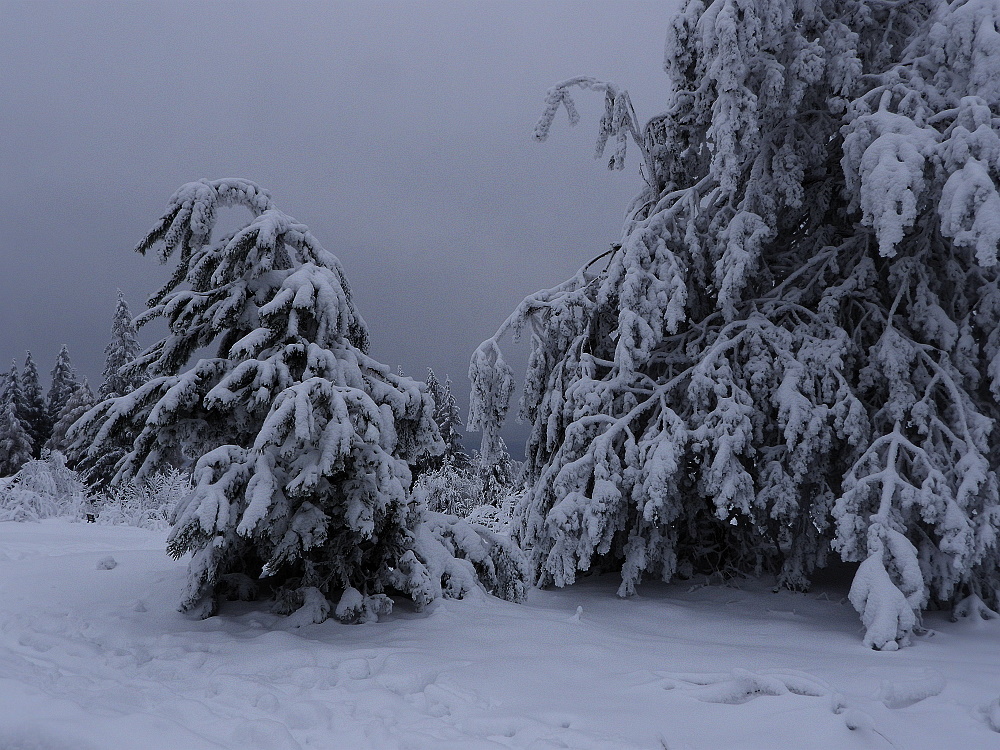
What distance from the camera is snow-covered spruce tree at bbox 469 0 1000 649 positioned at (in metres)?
5.42

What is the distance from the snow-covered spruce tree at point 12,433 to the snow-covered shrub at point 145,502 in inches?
655

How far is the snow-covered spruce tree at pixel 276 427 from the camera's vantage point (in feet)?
16.2

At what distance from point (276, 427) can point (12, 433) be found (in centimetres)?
3331

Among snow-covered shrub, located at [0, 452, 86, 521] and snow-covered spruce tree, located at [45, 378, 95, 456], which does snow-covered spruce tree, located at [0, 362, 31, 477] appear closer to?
snow-covered spruce tree, located at [45, 378, 95, 456]

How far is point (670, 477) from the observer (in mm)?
6387

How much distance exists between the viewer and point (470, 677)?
13.2 feet

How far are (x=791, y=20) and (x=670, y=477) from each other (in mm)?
4641

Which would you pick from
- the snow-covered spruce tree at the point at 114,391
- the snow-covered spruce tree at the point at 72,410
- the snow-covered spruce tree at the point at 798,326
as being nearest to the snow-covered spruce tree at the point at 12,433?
the snow-covered spruce tree at the point at 72,410

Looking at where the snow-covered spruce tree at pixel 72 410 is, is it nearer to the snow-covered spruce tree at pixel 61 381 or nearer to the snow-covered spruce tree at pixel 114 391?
the snow-covered spruce tree at pixel 114 391

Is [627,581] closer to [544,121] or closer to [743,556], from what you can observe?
[743,556]

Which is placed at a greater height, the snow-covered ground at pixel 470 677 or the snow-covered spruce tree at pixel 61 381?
the snow-covered spruce tree at pixel 61 381

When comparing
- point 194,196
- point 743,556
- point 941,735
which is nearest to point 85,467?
point 194,196

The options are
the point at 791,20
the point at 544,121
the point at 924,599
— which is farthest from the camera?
the point at 544,121

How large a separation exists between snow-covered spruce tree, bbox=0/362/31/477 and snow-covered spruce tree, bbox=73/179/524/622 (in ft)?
96.4
